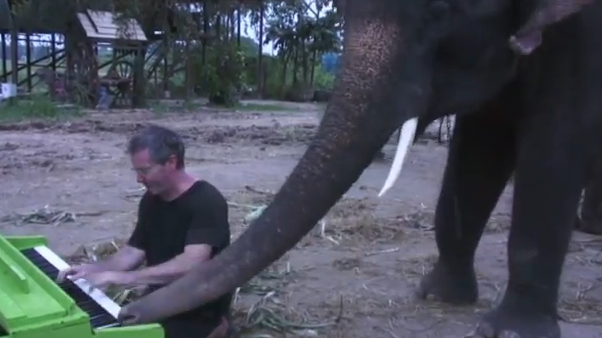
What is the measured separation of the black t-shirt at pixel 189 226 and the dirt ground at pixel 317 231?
0.76 m

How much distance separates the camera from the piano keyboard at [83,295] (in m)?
3.24

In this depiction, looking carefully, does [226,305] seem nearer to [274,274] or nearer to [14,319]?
[14,319]

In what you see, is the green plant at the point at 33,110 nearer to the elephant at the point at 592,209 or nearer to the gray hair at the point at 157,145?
the elephant at the point at 592,209

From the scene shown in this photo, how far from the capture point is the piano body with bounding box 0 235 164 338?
2834 millimetres

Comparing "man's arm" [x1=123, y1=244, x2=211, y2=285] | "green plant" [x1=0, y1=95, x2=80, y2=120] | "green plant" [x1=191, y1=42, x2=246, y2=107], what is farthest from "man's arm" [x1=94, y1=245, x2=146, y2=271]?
"green plant" [x1=191, y1=42, x2=246, y2=107]

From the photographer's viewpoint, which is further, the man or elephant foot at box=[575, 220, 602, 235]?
elephant foot at box=[575, 220, 602, 235]

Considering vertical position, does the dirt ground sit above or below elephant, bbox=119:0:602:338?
below

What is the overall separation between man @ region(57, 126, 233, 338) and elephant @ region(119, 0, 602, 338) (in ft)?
1.43

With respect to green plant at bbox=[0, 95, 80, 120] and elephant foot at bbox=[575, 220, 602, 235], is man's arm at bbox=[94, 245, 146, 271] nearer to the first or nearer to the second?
elephant foot at bbox=[575, 220, 602, 235]

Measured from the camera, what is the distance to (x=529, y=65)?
432 cm

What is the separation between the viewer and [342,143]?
3.53 metres

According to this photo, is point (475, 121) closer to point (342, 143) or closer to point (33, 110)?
point (342, 143)

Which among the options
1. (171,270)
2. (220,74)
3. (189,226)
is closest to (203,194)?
(189,226)

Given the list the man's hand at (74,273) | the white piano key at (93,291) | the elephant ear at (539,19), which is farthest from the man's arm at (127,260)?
the elephant ear at (539,19)
